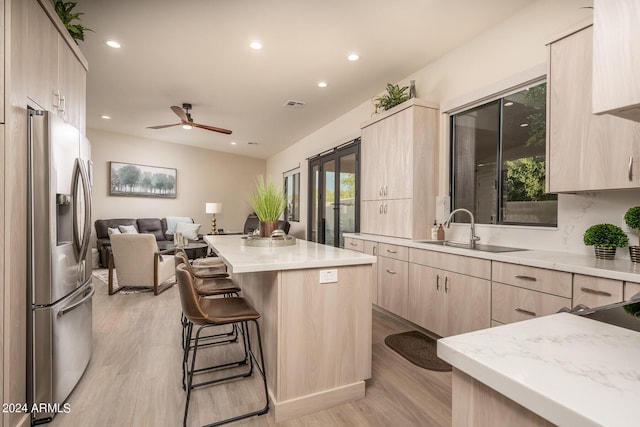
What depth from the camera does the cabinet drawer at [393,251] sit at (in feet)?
10.4

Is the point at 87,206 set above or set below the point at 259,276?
above

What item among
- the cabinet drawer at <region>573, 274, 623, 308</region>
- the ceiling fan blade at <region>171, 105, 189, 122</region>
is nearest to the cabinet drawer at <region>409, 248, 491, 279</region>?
the cabinet drawer at <region>573, 274, 623, 308</region>

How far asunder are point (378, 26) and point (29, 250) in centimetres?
305

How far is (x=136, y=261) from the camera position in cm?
439

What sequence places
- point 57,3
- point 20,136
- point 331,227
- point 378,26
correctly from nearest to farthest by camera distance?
point 20,136 < point 57,3 < point 378,26 < point 331,227

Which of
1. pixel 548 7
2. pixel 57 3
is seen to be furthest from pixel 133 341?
pixel 548 7

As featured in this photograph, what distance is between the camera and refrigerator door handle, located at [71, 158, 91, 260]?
6.70 feet

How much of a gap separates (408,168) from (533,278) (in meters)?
1.71

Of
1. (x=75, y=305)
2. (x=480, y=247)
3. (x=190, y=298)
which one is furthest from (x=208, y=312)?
(x=480, y=247)

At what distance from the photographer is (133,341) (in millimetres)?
2895

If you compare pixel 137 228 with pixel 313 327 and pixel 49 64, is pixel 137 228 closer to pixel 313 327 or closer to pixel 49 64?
pixel 49 64

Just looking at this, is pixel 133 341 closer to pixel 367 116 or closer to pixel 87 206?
pixel 87 206

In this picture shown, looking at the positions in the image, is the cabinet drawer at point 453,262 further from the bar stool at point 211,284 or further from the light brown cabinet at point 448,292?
the bar stool at point 211,284

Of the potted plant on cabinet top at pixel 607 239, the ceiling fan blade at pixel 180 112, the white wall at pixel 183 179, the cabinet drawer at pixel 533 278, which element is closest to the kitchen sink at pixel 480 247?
the cabinet drawer at pixel 533 278
